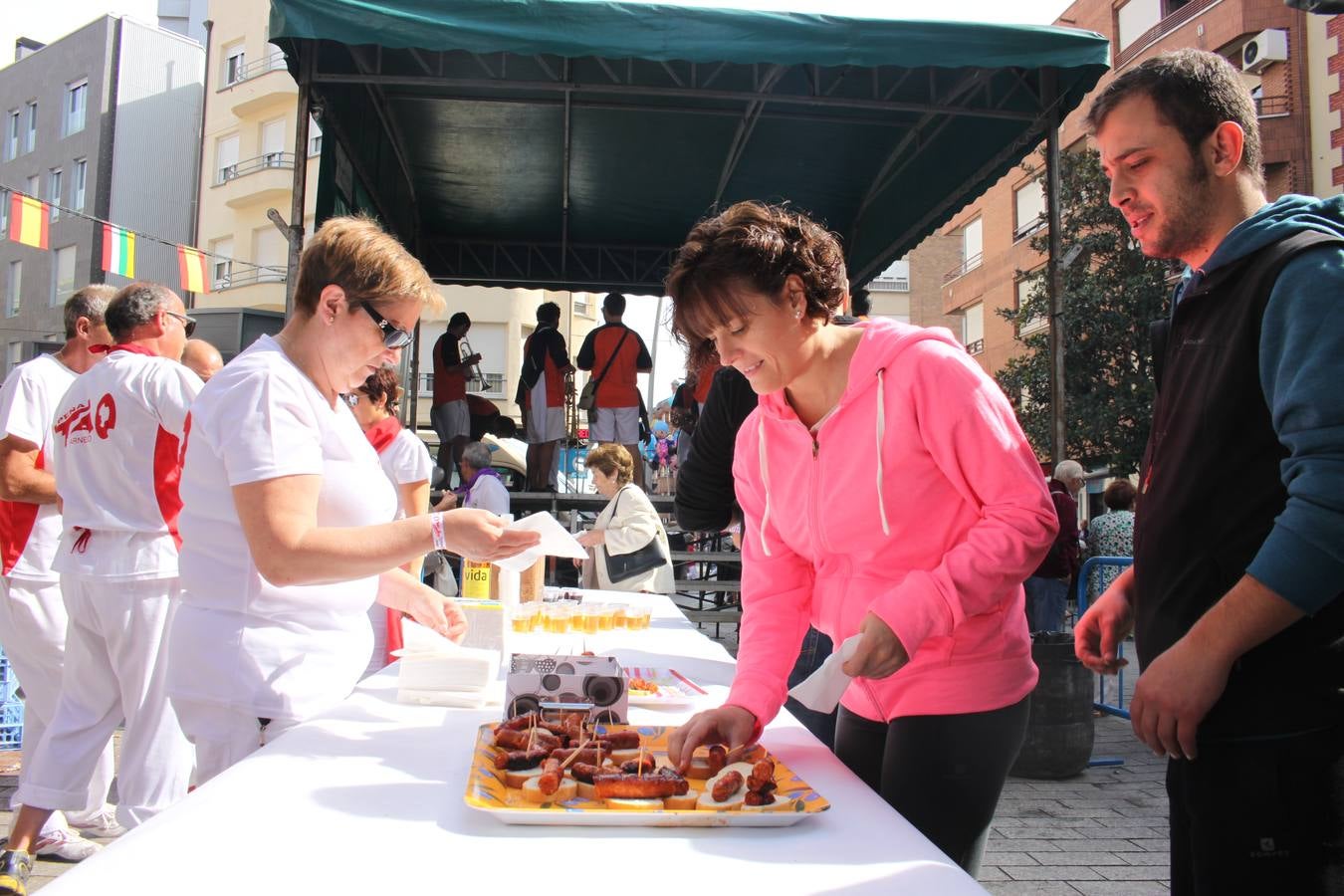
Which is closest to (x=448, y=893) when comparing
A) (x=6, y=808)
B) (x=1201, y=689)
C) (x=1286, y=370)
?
(x=1201, y=689)

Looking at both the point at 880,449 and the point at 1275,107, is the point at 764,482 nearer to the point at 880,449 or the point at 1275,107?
the point at 880,449

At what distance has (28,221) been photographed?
11.7 meters

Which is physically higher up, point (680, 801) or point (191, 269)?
point (191, 269)

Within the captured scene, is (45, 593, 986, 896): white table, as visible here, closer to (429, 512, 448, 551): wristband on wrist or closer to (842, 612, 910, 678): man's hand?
(842, 612, 910, 678): man's hand

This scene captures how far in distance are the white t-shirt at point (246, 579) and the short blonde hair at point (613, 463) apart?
5.28 metres

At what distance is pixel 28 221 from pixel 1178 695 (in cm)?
1352

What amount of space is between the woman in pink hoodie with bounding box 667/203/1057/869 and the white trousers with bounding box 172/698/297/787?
31.7 inches

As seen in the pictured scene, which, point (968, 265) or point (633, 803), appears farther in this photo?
point (968, 265)

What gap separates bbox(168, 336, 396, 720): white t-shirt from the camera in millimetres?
1753

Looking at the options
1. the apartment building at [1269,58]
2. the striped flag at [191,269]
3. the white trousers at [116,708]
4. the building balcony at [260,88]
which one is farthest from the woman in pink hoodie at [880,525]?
the building balcony at [260,88]

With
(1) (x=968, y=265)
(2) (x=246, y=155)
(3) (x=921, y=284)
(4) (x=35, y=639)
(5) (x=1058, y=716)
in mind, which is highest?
(2) (x=246, y=155)

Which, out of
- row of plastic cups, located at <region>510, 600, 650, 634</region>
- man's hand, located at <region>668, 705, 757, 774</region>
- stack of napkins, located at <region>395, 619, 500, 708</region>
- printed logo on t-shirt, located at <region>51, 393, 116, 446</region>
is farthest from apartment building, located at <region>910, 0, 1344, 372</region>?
man's hand, located at <region>668, 705, 757, 774</region>

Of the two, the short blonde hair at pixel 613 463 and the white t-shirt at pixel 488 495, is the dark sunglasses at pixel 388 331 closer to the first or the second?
the short blonde hair at pixel 613 463

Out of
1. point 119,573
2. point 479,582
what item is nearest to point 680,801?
point 479,582
